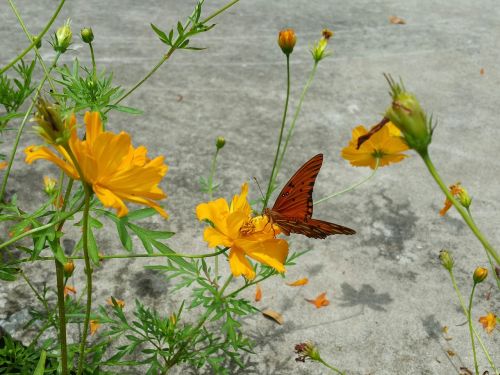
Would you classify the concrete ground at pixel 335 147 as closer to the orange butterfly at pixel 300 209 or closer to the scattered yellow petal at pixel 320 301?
the scattered yellow petal at pixel 320 301

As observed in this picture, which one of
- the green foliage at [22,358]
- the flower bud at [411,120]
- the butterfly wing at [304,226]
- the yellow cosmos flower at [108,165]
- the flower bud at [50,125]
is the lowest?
the green foliage at [22,358]

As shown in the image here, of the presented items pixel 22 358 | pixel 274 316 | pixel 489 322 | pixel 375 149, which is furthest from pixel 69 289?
pixel 489 322

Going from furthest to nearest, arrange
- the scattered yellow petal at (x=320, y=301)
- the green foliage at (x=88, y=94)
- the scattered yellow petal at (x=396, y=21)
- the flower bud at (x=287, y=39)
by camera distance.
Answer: the scattered yellow petal at (x=396, y=21) → the scattered yellow petal at (x=320, y=301) → the flower bud at (x=287, y=39) → the green foliage at (x=88, y=94)

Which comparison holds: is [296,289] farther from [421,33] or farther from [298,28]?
[421,33]

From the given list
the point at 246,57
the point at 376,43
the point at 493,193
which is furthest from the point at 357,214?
the point at 376,43

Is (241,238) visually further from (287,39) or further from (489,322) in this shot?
(489,322)

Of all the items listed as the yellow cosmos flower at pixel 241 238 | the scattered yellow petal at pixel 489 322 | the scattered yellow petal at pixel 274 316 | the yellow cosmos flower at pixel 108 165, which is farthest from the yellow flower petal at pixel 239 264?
the scattered yellow petal at pixel 489 322
